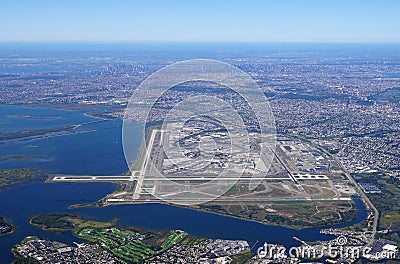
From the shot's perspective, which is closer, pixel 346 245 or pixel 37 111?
pixel 346 245

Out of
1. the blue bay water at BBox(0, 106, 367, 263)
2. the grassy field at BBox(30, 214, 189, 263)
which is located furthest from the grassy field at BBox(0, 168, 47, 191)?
the grassy field at BBox(30, 214, 189, 263)

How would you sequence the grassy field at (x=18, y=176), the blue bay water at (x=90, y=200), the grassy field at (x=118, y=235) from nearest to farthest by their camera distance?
the grassy field at (x=118, y=235) < the blue bay water at (x=90, y=200) < the grassy field at (x=18, y=176)

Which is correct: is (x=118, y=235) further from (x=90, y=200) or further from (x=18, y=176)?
(x=18, y=176)

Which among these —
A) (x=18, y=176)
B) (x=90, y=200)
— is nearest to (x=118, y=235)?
(x=90, y=200)

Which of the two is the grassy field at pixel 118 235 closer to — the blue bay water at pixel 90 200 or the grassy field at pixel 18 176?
the blue bay water at pixel 90 200

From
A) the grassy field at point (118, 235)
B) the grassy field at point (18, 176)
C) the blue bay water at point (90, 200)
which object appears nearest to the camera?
the grassy field at point (118, 235)

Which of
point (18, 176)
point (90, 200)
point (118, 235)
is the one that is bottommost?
point (118, 235)

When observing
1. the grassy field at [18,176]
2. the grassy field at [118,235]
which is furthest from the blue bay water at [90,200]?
the grassy field at [18,176]

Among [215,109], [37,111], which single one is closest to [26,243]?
[215,109]

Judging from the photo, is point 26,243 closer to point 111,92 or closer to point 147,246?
point 147,246

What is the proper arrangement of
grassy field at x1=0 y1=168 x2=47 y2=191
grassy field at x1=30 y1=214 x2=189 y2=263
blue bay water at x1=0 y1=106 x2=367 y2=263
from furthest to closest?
grassy field at x1=0 y1=168 x2=47 y2=191, blue bay water at x1=0 y1=106 x2=367 y2=263, grassy field at x1=30 y1=214 x2=189 y2=263

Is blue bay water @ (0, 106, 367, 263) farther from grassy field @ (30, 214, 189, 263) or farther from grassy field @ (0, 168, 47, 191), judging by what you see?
grassy field @ (0, 168, 47, 191)
